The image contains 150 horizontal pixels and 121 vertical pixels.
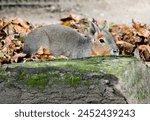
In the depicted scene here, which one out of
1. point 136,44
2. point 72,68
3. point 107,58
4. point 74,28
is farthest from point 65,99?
point 74,28

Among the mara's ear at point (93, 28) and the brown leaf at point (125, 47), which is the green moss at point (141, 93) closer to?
the brown leaf at point (125, 47)

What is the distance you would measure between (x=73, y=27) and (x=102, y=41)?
3.46ft

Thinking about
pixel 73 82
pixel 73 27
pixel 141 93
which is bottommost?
pixel 141 93

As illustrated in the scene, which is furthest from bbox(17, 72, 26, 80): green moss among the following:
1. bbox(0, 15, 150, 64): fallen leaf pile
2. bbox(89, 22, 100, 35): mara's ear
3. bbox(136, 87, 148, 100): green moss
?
bbox(89, 22, 100, 35): mara's ear

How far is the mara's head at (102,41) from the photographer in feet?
20.4

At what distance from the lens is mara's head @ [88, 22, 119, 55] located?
20.4 ft

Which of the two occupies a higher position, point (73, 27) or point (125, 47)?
point (73, 27)

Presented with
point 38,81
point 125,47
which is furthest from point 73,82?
point 125,47

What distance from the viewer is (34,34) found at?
6828 millimetres

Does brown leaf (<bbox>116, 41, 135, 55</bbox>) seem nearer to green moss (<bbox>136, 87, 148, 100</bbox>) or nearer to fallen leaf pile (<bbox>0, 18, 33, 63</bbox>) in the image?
fallen leaf pile (<bbox>0, 18, 33, 63</bbox>)

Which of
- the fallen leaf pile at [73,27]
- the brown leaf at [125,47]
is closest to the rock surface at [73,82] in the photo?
the fallen leaf pile at [73,27]

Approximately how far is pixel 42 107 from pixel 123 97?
1.70 feet

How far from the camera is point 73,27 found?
754 centimetres

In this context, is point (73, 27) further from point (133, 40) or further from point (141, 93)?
point (141, 93)
